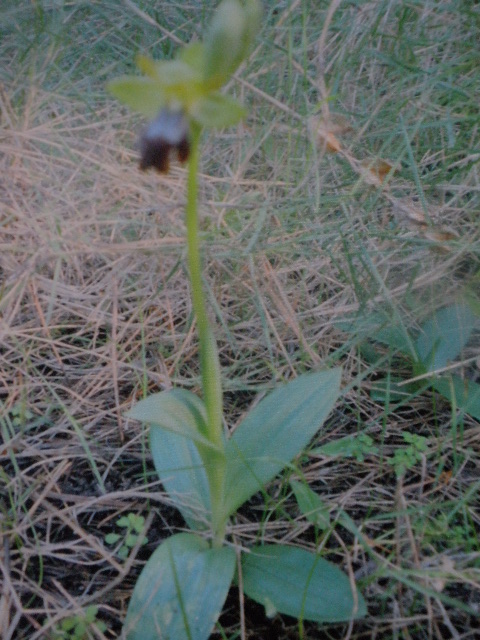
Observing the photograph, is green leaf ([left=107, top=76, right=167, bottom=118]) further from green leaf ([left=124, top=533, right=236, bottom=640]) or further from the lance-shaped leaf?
green leaf ([left=124, top=533, right=236, bottom=640])

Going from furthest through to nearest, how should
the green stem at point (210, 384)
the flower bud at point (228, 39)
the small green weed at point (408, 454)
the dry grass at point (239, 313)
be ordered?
the small green weed at point (408, 454)
the dry grass at point (239, 313)
the green stem at point (210, 384)
the flower bud at point (228, 39)

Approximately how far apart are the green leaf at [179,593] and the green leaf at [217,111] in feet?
1.84

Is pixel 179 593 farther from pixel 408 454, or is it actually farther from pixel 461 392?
pixel 461 392

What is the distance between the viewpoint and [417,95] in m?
1.75

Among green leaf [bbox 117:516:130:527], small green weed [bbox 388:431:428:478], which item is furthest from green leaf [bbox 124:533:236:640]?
small green weed [bbox 388:431:428:478]

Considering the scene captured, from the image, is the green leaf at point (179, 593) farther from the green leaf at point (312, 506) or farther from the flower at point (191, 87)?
the flower at point (191, 87)

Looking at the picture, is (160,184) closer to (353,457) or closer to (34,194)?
(34,194)

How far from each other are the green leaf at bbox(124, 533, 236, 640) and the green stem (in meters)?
0.07

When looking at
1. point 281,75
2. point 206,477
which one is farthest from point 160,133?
point 281,75

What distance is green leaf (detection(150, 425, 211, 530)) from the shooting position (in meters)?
0.96

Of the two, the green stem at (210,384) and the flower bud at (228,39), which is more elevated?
the flower bud at (228,39)

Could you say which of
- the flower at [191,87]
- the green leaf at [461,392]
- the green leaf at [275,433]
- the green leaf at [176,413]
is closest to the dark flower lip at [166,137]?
the flower at [191,87]

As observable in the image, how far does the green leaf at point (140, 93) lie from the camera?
2.27ft

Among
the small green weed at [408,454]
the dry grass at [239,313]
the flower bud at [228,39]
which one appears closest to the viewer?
the flower bud at [228,39]
